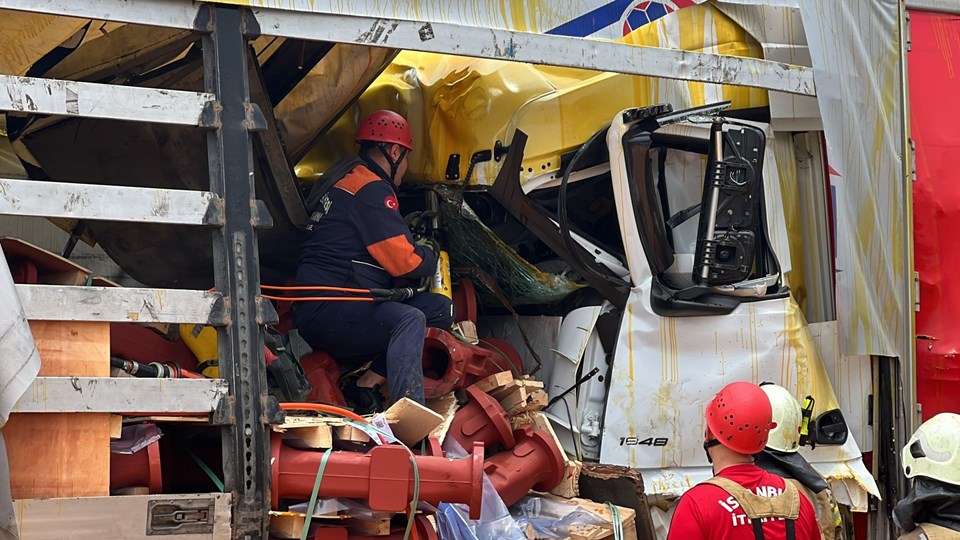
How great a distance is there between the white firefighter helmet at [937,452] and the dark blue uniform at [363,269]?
2.08m

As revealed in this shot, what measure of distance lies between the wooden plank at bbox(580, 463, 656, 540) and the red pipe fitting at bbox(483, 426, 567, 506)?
174mm

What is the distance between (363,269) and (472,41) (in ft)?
4.01

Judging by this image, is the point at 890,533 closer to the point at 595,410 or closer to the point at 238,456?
the point at 595,410

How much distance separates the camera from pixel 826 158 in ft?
18.1

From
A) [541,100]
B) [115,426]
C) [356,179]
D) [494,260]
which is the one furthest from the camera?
[494,260]

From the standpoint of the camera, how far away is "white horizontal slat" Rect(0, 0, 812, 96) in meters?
3.72

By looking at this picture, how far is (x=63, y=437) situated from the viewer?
3486 millimetres

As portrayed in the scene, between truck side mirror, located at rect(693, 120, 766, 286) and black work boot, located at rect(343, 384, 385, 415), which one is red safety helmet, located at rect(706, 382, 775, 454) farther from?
black work boot, located at rect(343, 384, 385, 415)

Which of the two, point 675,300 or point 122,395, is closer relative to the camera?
point 122,395

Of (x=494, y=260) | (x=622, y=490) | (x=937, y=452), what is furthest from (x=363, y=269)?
(x=937, y=452)

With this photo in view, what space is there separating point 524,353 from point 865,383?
1662 millimetres

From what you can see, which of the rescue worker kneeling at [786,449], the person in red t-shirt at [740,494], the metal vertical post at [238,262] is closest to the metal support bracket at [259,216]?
the metal vertical post at [238,262]

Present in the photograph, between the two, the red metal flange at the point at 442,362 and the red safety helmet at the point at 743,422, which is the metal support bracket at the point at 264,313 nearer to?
the red metal flange at the point at 442,362

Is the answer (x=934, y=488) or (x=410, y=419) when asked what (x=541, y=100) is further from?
(x=934, y=488)
